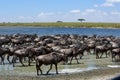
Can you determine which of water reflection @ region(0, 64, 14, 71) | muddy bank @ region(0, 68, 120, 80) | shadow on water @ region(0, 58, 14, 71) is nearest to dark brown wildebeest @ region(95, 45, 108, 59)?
shadow on water @ region(0, 58, 14, 71)

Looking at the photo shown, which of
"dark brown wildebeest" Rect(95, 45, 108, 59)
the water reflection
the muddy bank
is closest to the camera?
the muddy bank

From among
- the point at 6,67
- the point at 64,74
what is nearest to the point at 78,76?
the point at 64,74

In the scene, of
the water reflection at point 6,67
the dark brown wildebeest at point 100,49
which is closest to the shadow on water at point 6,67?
the water reflection at point 6,67

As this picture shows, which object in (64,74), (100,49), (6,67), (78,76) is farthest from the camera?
(100,49)

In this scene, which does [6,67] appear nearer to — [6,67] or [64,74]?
[6,67]

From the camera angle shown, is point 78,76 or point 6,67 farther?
point 6,67

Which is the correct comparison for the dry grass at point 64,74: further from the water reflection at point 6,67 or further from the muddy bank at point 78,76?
the water reflection at point 6,67

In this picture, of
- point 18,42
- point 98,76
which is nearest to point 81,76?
point 98,76

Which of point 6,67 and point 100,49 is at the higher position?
point 100,49

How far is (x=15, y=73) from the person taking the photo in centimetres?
2659

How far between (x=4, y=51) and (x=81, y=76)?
9691 mm

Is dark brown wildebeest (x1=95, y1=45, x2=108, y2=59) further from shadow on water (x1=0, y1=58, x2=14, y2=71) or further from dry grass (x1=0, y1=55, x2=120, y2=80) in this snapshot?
shadow on water (x1=0, y1=58, x2=14, y2=71)

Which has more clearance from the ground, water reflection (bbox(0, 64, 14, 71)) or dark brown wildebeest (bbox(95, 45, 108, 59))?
dark brown wildebeest (bbox(95, 45, 108, 59))

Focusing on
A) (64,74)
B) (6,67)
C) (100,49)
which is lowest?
(6,67)
